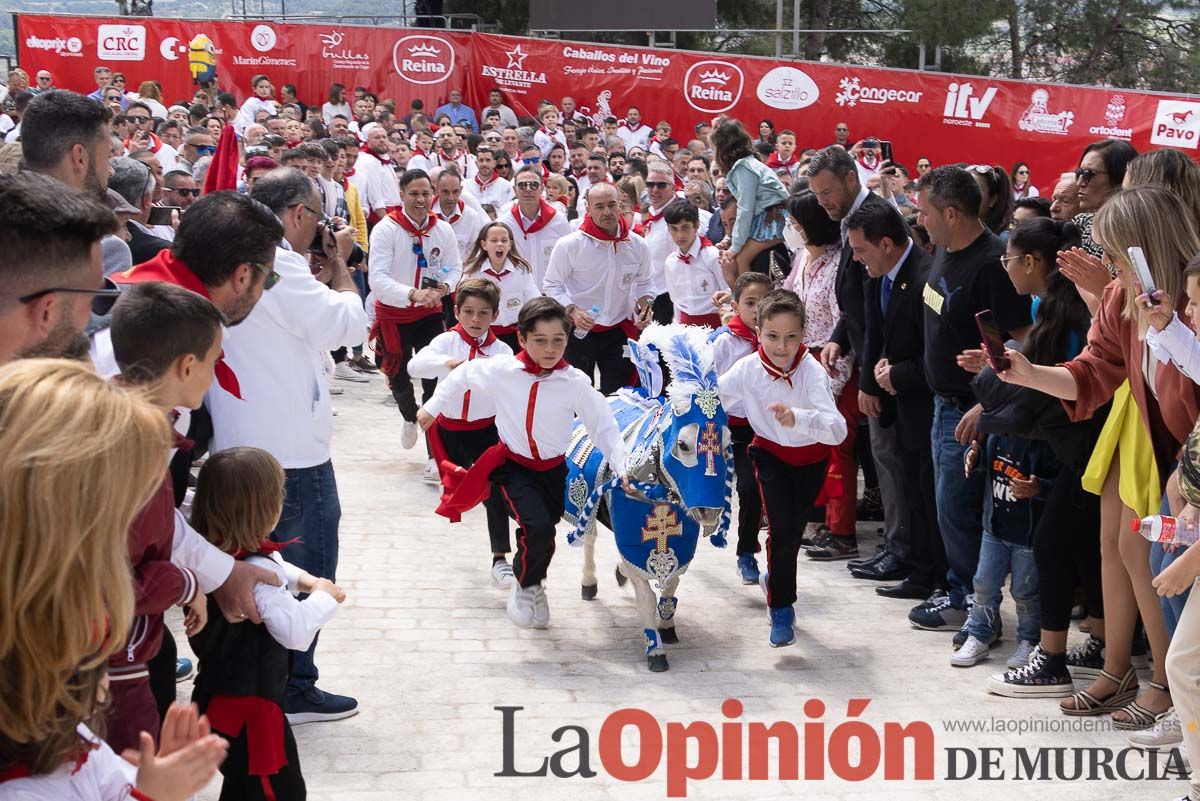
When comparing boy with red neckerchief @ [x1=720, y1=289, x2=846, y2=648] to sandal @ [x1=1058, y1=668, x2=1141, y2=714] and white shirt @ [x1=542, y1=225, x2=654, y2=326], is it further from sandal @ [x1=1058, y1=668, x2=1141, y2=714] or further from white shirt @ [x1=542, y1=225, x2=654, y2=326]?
white shirt @ [x1=542, y1=225, x2=654, y2=326]

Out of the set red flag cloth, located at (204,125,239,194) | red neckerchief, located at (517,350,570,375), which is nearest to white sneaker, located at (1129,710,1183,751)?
red neckerchief, located at (517,350,570,375)

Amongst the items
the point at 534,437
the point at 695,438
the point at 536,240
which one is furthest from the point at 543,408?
the point at 536,240

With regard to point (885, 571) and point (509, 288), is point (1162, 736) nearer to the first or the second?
point (885, 571)

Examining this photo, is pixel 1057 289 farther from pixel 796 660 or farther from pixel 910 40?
pixel 910 40

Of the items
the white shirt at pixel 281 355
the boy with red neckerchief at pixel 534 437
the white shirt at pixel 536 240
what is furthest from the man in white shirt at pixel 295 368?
the white shirt at pixel 536 240

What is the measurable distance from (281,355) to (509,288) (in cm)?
459

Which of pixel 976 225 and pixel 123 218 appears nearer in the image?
pixel 123 218

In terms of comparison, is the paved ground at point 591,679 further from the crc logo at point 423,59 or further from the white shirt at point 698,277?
the crc logo at point 423,59

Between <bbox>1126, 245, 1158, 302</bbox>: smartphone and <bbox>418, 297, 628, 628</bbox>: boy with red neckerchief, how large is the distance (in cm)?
243

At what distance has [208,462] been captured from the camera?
13.1ft

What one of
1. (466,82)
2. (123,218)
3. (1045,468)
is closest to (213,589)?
(123,218)

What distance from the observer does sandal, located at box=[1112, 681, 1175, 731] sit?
5.05 meters

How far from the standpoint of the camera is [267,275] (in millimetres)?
4332

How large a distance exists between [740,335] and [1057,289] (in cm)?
202
